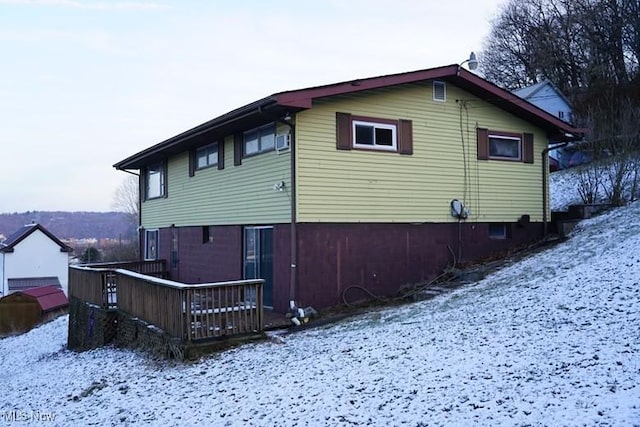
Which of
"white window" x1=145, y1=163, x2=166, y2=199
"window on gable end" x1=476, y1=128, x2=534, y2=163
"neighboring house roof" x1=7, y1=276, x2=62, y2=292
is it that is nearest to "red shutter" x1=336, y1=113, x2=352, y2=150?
"window on gable end" x1=476, y1=128, x2=534, y2=163

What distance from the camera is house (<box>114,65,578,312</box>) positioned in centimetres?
1117

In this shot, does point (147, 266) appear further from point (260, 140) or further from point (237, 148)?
point (260, 140)

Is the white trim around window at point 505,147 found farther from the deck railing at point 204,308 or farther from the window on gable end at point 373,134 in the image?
the deck railing at point 204,308

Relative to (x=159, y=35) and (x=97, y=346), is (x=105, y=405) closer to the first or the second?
(x=97, y=346)

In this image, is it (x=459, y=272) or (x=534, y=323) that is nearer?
(x=534, y=323)

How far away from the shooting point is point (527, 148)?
578 inches

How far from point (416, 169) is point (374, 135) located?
134 centimetres

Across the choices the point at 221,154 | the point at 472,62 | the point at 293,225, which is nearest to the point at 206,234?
the point at 221,154

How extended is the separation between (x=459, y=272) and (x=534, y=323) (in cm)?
525

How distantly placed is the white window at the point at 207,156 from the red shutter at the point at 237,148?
1.26 metres

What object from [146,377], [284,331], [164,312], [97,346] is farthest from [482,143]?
[97,346]

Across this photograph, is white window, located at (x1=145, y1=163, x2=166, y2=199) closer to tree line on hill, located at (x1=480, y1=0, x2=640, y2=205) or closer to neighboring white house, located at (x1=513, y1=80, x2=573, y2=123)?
tree line on hill, located at (x1=480, y1=0, x2=640, y2=205)

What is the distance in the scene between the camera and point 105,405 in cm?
763

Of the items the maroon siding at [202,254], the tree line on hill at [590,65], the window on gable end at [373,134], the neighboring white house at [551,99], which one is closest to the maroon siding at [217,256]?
the maroon siding at [202,254]
